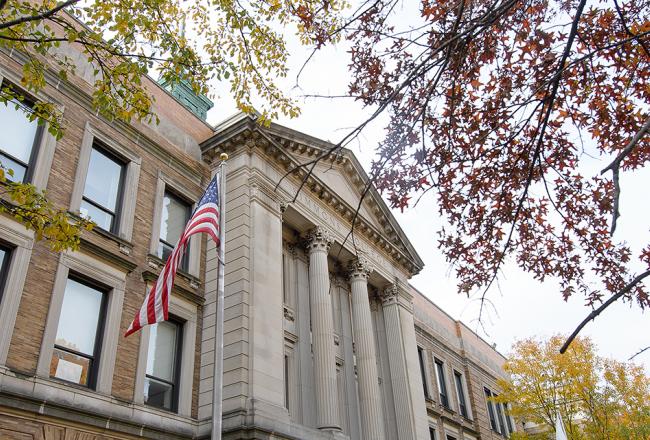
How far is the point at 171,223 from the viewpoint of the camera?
1867 centimetres

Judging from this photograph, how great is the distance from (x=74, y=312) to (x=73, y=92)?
21.2 ft

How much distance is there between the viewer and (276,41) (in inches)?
446

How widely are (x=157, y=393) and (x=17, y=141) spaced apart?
7.53m

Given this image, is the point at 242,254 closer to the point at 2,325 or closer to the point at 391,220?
the point at 2,325

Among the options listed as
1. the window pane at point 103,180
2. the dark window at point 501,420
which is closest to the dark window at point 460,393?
the dark window at point 501,420

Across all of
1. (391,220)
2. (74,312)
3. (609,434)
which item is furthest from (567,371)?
(74,312)

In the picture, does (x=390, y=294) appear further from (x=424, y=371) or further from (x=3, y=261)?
(x=3, y=261)

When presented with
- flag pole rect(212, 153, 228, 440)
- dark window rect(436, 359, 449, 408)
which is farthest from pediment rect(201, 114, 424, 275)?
dark window rect(436, 359, 449, 408)

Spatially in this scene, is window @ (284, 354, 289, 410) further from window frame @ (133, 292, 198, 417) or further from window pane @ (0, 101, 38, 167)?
window pane @ (0, 101, 38, 167)

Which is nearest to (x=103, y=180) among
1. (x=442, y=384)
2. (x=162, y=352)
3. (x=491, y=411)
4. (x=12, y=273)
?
(x=12, y=273)

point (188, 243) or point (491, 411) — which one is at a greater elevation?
point (188, 243)

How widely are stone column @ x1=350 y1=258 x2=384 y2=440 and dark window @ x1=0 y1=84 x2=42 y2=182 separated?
13.4 m

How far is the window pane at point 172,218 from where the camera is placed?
18234mm

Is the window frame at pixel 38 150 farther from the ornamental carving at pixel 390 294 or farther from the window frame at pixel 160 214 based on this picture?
the ornamental carving at pixel 390 294
